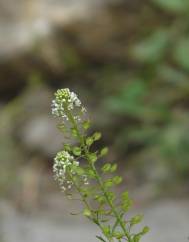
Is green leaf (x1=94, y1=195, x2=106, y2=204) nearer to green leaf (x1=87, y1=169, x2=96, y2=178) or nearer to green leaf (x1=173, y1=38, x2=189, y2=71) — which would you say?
green leaf (x1=87, y1=169, x2=96, y2=178)

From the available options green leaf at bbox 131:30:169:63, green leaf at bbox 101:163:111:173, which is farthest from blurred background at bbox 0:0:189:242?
green leaf at bbox 101:163:111:173

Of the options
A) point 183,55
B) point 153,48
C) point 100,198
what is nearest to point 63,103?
point 100,198

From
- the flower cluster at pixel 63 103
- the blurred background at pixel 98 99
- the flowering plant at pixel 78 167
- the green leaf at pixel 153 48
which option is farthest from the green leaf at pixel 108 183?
the green leaf at pixel 153 48

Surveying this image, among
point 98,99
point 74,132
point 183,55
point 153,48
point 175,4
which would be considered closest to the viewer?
point 74,132

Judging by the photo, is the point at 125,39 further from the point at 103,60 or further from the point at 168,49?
the point at 168,49

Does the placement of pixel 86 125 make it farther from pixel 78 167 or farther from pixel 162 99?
pixel 162 99

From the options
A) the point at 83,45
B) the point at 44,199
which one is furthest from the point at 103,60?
the point at 44,199

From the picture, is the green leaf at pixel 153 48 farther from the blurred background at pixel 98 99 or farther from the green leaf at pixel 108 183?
the green leaf at pixel 108 183
